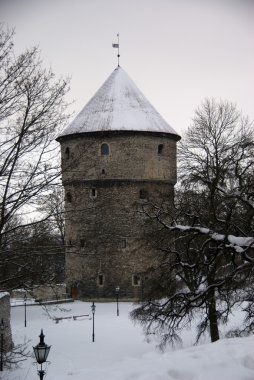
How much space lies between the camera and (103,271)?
30312 millimetres

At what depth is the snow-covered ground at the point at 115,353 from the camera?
7.66m

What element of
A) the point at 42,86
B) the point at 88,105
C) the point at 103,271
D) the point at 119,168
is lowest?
the point at 103,271

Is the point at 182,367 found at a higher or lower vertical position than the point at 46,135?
lower

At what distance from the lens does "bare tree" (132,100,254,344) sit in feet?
32.0

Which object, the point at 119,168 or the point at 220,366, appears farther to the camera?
the point at 119,168

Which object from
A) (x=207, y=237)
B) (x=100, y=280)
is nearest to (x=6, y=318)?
(x=207, y=237)

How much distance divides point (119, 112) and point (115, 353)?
16464 mm

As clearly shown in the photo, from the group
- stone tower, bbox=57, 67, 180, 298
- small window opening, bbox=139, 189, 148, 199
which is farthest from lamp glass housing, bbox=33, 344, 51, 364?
small window opening, bbox=139, 189, 148, 199

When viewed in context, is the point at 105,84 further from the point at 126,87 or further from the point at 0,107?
the point at 0,107

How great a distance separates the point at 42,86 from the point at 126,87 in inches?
944

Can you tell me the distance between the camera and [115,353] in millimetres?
16734

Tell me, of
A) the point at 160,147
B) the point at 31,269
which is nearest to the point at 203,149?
the point at 160,147

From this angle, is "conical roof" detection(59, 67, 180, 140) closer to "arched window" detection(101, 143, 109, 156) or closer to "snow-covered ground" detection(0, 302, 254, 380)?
"arched window" detection(101, 143, 109, 156)

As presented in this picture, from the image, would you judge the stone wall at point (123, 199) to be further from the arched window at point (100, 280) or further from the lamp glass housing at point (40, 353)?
the lamp glass housing at point (40, 353)
